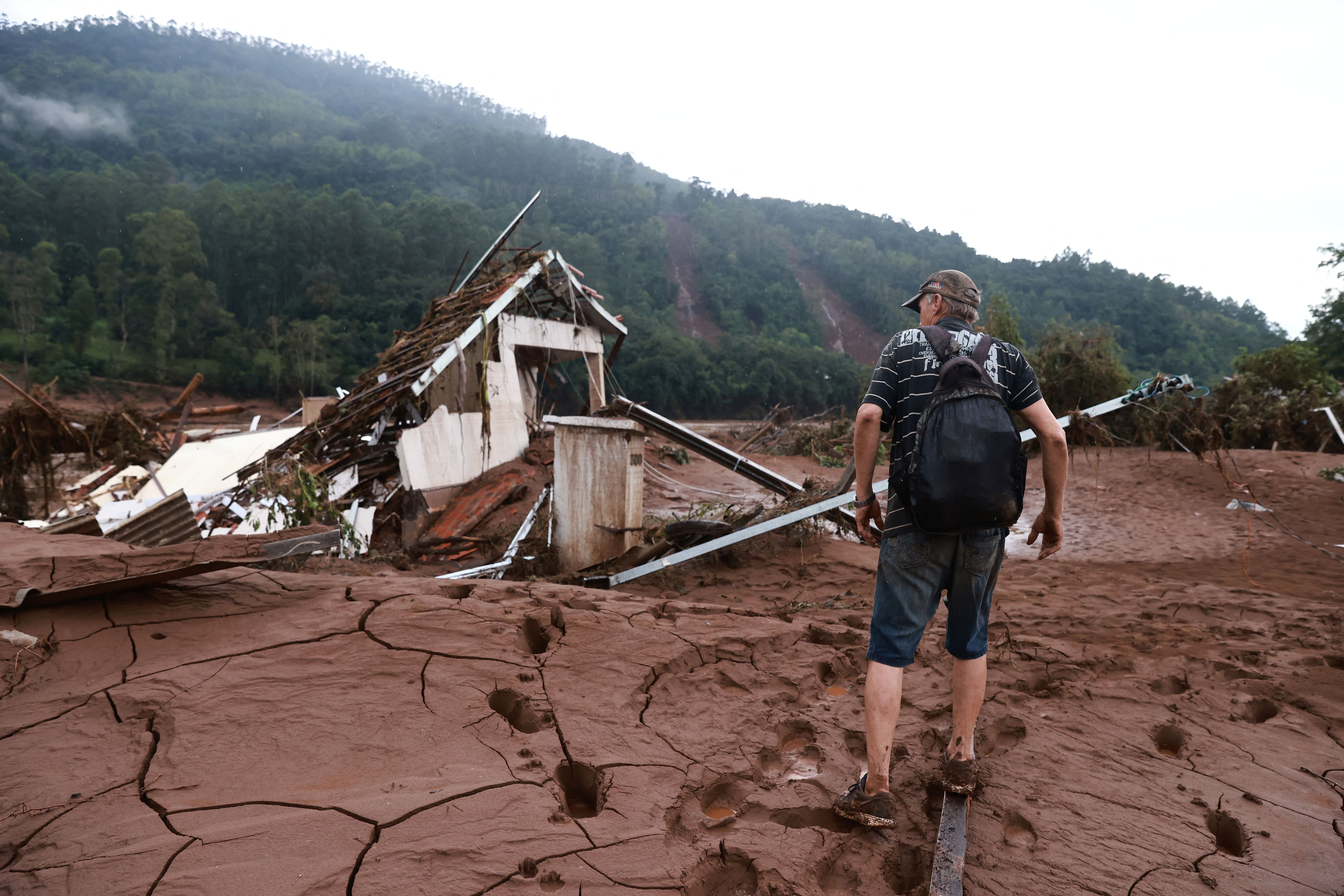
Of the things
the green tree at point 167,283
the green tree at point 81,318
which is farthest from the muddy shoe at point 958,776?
the green tree at point 81,318

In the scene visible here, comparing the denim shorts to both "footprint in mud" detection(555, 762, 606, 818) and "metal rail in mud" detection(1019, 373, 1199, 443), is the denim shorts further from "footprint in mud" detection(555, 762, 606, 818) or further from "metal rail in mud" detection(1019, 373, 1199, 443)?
"metal rail in mud" detection(1019, 373, 1199, 443)

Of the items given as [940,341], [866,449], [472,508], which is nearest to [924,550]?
[866,449]

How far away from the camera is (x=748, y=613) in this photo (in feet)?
13.2

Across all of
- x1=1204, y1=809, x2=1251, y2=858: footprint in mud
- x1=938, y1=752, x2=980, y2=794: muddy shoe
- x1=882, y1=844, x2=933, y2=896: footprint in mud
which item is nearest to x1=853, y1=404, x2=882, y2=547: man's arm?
x1=938, y1=752, x2=980, y2=794: muddy shoe

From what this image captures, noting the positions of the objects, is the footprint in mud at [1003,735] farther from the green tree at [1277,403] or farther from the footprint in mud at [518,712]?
the green tree at [1277,403]

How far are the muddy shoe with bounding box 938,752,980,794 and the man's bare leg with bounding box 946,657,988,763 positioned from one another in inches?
0.7

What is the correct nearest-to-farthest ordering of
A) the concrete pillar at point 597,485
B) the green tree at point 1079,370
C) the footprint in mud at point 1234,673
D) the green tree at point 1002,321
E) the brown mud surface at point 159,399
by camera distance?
the footprint in mud at point 1234,673
the concrete pillar at point 597,485
the green tree at point 1079,370
the green tree at point 1002,321
the brown mud surface at point 159,399

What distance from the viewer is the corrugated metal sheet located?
602cm

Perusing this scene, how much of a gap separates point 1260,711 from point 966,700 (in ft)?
6.05

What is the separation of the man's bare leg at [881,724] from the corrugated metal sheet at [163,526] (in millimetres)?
6211

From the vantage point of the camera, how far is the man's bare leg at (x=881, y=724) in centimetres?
207

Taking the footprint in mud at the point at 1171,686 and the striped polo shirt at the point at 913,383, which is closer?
the striped polo shirt at the point at 913,383

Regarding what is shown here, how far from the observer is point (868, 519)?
7.51ft

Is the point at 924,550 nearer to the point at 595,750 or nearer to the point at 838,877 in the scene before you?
the point at 838,877
